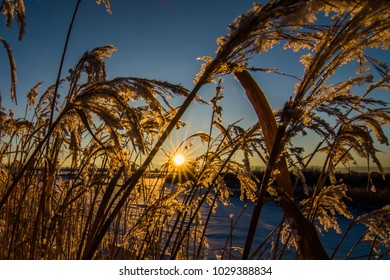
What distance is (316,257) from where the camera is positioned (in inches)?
48.1

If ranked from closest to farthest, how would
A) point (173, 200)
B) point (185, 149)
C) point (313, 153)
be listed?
point (173, 200)
point (313, 153)
point (185, 149)
